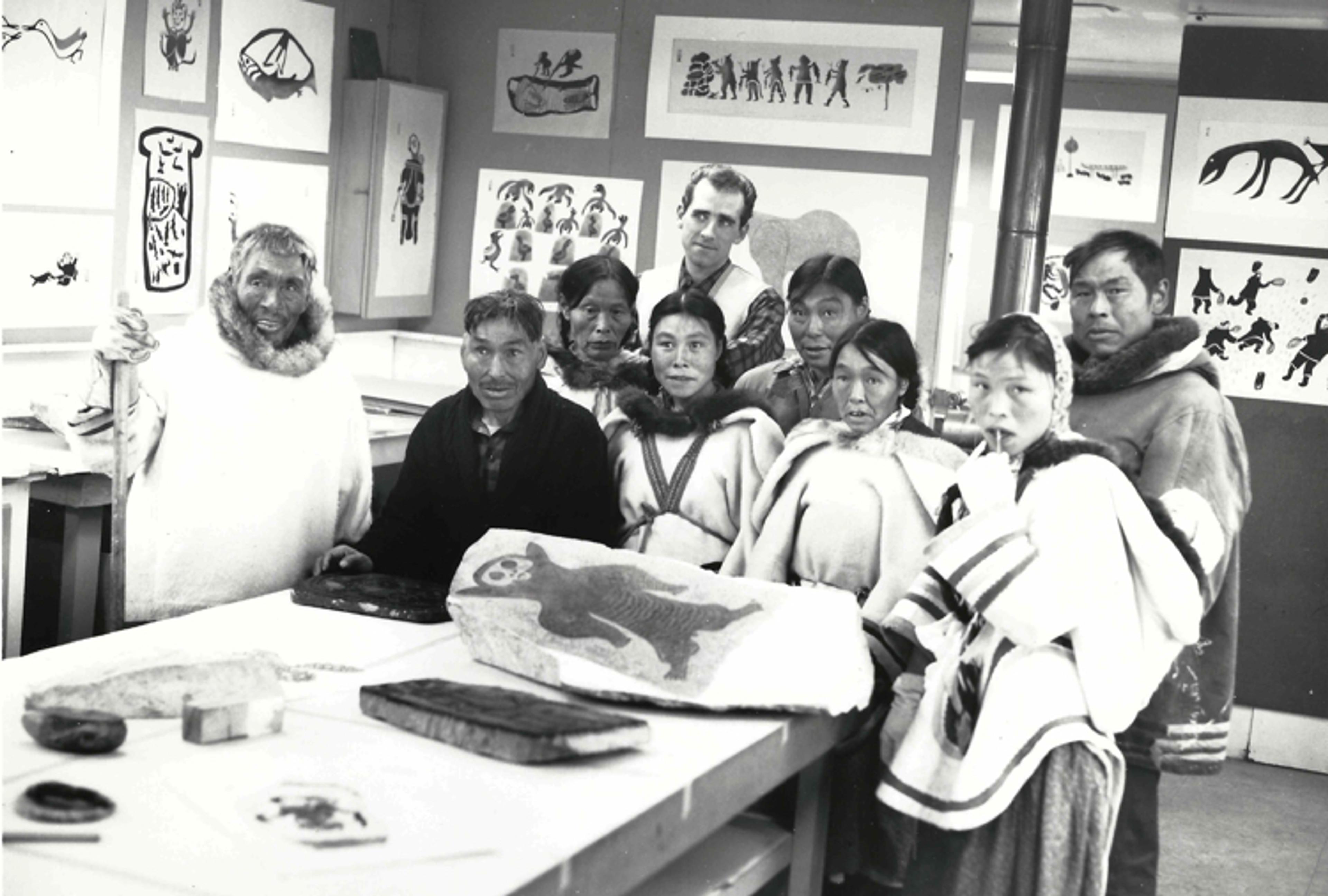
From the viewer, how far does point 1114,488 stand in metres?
2.83

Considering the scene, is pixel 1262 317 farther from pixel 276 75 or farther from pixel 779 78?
pixel 276 75

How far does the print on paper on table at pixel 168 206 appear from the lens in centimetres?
518

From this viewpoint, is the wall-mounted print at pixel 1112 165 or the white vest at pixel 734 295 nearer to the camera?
the white vest at pixel 734 295

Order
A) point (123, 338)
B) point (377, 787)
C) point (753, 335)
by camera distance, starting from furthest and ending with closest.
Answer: point (753, 335) → point (123, 338) → point (377, 787)

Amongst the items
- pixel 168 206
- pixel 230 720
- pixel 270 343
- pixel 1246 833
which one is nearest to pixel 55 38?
pixel 168 206

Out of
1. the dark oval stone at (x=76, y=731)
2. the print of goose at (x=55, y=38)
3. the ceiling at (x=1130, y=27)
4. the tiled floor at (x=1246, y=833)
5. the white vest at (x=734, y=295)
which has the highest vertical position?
the ceiling at (x=1130, y=27)

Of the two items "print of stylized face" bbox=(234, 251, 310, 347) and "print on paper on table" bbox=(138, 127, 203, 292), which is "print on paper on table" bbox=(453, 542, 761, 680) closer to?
"print of stylized face" bbox=(234, 251, 310, 347)

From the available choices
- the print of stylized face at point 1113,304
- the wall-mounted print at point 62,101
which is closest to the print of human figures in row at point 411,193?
the wall-mounted print at point 62,101

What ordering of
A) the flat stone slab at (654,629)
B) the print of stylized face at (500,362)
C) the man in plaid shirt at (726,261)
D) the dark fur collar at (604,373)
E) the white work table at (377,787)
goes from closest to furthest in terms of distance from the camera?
the white work table at (377,787) < the flat stone slab at (654,629) < the print of stylized face at (500,362) < the dark fur collar at (604,373) < the man in plaid shirt at (726,261)

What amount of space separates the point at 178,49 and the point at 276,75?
62 centimetres

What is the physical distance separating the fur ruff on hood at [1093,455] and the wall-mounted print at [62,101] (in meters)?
3.18

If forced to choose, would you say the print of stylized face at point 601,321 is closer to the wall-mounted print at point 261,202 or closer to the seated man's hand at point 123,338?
the seated man's hand at point 123,338

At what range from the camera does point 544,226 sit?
6.64 meters

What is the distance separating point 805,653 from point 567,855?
943 millimetres
